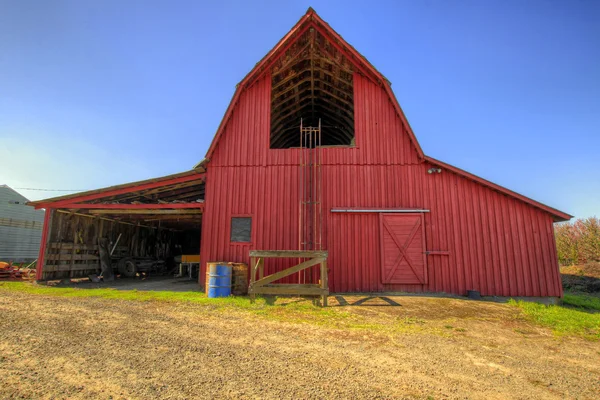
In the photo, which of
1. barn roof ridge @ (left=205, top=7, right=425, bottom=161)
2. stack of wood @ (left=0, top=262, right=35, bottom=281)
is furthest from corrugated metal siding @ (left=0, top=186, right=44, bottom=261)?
barn roof ridge @ (left=205, top=7, right=425, bottom=161)

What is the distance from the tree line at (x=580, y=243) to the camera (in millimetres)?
17734

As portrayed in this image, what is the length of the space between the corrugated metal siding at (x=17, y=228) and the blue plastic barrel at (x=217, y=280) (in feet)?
72.8

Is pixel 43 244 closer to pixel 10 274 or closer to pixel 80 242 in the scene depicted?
pixel 80 242

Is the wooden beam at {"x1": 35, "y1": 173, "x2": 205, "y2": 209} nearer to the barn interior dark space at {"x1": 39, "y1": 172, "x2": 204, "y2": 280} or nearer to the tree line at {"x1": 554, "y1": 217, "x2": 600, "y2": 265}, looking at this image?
the barn interior dark space at {"x1": 39, "y1": 172, "x2": 204, "y2": 280}

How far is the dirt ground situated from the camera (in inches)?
130

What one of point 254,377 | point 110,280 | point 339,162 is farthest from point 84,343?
point 110,280

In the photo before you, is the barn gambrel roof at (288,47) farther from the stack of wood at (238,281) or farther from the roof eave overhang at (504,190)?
the stack of wood at (238,281)

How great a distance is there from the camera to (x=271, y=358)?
4203mm

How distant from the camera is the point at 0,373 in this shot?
138 inches

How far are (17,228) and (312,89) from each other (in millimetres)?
24993

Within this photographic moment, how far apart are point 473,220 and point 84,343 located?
35.7 ft

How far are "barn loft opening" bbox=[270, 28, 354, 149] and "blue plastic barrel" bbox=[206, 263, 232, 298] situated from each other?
719cm

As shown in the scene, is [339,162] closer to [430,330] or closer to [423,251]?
[423,251]

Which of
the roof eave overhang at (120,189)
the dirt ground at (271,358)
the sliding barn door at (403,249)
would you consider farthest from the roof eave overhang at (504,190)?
the roof eave overhang at (120,189)
